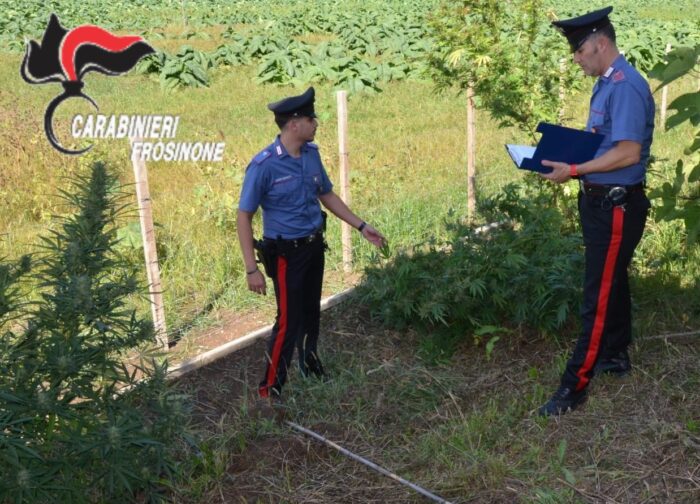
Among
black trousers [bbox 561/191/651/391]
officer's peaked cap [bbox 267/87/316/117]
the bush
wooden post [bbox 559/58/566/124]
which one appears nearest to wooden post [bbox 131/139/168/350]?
officer's peaked cap [bbox 267/87/316/117]

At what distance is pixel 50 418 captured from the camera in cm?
309

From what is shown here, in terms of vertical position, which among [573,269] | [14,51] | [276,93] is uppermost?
[14,51]

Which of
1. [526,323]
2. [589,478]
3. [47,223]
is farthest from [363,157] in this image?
[589,478]

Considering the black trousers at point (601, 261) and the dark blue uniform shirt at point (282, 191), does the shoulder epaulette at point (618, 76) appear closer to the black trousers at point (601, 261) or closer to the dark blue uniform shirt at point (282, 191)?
the black trousers at point (601, 261)

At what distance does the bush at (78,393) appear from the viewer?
2.96 meters

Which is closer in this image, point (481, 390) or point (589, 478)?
point (589, 478)

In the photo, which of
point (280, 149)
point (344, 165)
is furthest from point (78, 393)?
point (344, 165)

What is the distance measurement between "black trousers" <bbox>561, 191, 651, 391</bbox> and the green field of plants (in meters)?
0.16

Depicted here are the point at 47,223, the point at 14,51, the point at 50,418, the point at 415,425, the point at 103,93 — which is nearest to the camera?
the point at 50,418

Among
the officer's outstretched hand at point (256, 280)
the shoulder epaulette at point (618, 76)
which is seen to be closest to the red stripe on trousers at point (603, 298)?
the shoulder epaulette at point (618, 76)

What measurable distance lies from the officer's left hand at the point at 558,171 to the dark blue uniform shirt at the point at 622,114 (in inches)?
4.7

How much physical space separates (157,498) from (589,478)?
1911 mm

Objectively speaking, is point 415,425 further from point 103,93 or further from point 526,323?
point 103,93

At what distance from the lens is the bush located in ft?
9.71
